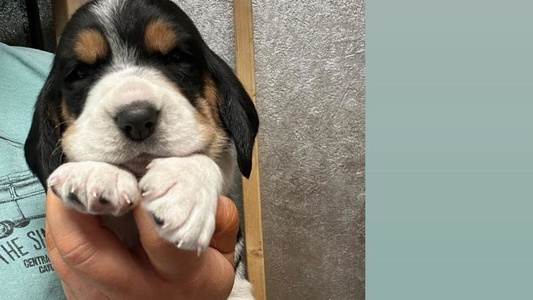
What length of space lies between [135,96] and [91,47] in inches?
12.4

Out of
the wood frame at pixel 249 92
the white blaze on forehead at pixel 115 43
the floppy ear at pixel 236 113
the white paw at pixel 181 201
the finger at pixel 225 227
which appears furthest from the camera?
the wood frame at pixel 249 92

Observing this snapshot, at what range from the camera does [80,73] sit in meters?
1.53

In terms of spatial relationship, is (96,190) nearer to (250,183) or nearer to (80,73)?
(80,73)

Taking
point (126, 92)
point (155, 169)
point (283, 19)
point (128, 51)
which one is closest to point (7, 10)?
point (283, 19)

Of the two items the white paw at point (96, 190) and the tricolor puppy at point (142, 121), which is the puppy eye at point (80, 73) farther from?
the white paw at point (96, 190)

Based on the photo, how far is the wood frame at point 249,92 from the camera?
2658 millimetres

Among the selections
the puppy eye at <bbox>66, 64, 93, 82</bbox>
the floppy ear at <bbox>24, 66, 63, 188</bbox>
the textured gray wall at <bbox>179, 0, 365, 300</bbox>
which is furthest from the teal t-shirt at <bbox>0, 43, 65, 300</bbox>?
the textured gray wall at <bbox>179, 0, 365, 300</bbox>

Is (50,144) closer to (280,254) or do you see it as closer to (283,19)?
(283,19)

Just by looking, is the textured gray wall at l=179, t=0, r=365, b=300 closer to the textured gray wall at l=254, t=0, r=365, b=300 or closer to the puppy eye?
the textured gray wall at l=254, t=0, r=365, b=300

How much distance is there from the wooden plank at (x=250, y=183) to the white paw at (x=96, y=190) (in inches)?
62.4

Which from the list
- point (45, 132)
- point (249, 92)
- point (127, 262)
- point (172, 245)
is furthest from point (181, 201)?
point (249, 92)

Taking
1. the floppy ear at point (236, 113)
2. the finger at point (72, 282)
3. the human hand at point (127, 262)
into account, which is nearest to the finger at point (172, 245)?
the human hand at point (127, 262)

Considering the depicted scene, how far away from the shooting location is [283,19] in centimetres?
270

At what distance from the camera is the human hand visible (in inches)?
46.2
